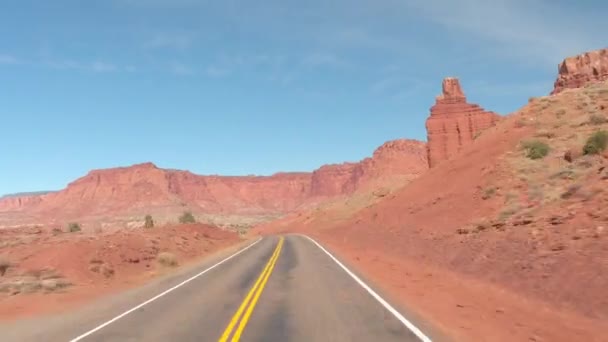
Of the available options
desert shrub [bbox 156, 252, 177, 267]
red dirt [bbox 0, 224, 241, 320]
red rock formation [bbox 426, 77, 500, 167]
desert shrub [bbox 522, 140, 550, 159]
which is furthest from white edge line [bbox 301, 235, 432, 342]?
red rock formation [bbox 426, 77, 500, 167]

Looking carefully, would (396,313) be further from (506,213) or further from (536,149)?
(536,149)

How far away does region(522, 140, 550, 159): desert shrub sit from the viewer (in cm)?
2862

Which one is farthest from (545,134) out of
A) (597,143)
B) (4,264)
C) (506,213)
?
(4,264)

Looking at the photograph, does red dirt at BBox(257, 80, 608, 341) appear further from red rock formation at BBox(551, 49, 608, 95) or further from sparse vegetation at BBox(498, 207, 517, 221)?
red rock formation at BBox(551, 49, 608, 95)

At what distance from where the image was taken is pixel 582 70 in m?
54.9

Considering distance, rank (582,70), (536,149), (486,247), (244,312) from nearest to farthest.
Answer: (244,312)
(486,247)
(536,149)
(582,70)

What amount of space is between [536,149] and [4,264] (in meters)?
27.3

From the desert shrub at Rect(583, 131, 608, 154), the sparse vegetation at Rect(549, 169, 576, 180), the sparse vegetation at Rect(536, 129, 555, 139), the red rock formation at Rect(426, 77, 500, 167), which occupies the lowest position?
the sparse vegetation at Rect(549, 169, 576, 180)

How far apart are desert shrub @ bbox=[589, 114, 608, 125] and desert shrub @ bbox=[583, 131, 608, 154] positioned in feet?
20.4

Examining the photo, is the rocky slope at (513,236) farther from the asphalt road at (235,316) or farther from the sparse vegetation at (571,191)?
the asphalt road at (235,316)

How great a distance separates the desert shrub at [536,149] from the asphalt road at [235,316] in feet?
53.1

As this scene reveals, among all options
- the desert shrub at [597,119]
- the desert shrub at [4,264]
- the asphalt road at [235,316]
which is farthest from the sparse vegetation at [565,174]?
the desert shrub at [4,264]

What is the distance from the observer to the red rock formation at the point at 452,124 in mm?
78500

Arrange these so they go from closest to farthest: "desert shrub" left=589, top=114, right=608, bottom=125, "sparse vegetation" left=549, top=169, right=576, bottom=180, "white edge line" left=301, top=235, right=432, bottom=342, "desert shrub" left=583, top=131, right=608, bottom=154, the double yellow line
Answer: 1. "white edge line" left=301, top=235, right=432, bottom=342
2. the double yellow line
3. "sparse vegetation" left=549, top=169, right=576, bottom=180
4. "desert shrub" left=583, top=131, right=608, bottom=154
5. "desert shrub" left=589, top=114, right=608, bottom=125
